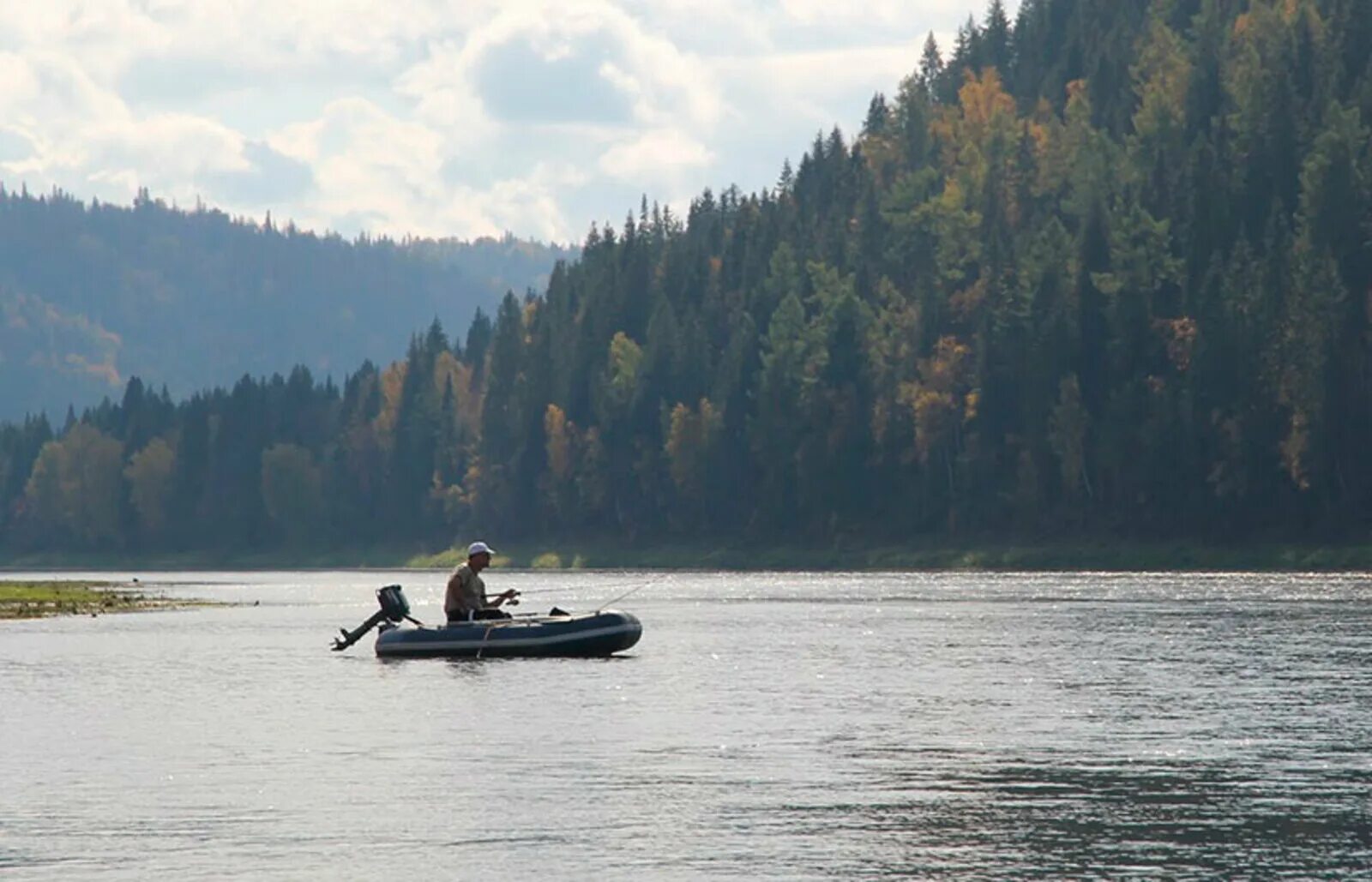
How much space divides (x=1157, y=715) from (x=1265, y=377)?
11228 centimetres

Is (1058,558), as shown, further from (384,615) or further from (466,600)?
(466,600)

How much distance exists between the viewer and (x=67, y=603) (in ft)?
380

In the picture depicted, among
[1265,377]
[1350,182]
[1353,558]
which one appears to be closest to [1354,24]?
[1350,182]

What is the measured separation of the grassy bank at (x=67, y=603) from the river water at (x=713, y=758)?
27.3 meters

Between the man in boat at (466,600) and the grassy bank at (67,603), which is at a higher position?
the man in boat at (466,600)

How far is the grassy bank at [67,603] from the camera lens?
10625cm

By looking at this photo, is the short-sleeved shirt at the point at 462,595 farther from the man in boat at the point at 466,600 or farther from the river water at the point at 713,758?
the river water at the point at 713,758

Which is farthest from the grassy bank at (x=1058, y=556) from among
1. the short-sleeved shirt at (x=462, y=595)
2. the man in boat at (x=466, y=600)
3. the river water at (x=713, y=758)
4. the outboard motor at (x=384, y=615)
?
the short-sleeved shirt at (x=462, y=595)

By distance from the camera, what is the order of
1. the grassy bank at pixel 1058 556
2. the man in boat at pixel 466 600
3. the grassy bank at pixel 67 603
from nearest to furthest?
the man in boat at pixel 466 600 → the grassy bank at pixel 67 603 → the grassy bank at pixel 1058 556

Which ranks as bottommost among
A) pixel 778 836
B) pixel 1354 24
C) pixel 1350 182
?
pixel 778 836

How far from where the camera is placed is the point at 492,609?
2795 inches

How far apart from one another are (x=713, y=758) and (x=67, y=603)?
258ft

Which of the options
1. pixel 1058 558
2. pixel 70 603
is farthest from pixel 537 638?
pixel 1058 558

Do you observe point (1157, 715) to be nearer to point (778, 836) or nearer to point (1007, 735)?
point (1007, 735)
